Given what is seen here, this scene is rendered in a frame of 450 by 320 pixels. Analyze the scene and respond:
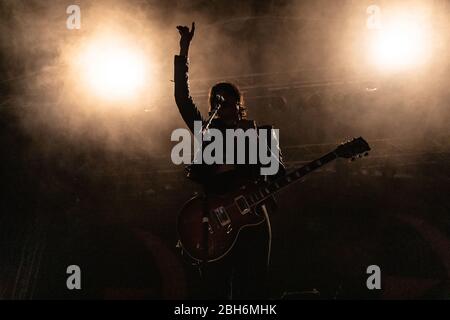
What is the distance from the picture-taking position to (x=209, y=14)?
450cm

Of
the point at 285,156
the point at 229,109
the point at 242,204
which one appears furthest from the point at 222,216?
the point at 285,156

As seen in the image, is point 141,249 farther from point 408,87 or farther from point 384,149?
point 408,87

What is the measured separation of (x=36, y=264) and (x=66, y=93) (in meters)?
2.43

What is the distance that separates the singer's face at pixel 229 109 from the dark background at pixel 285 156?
2070mm

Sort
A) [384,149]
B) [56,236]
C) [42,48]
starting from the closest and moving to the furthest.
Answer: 1. [42,48]
2. [384,149]
3. [56,236]

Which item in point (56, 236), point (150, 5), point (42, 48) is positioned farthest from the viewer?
point (56, 236)

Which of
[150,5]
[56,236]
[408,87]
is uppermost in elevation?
[150,5]

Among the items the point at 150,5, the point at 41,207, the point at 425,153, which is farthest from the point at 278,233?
the point at 41,207

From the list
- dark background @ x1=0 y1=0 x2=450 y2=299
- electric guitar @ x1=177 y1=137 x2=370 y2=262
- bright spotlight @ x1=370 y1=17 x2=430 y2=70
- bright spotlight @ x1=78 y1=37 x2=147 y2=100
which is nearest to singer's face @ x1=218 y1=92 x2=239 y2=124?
electric guitar @ x1=177 y1=137 x2=370 y2=262

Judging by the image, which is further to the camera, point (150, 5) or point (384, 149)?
point (384, 149)

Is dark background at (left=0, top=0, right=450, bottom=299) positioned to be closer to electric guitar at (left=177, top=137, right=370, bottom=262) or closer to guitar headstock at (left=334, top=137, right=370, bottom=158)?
guitar headstock at (left=334, top=137, right=370, bottom=158)

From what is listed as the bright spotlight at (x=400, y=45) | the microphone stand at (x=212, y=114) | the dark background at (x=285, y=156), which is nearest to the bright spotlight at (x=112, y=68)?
the dark background at (x=285, y=156)

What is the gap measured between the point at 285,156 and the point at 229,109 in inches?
110

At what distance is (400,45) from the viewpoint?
4.62m
